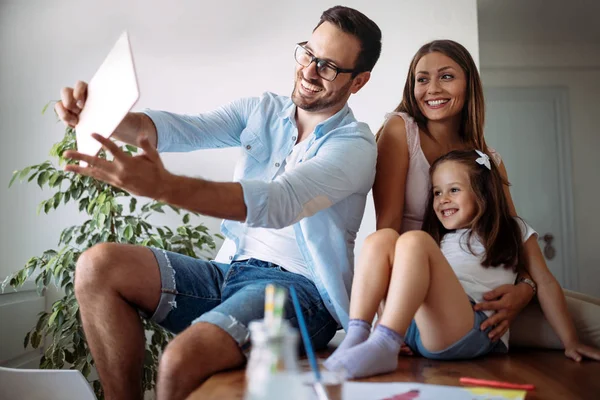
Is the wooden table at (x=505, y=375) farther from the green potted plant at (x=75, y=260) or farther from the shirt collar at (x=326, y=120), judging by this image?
the green potted plant at (x=75, y=260)

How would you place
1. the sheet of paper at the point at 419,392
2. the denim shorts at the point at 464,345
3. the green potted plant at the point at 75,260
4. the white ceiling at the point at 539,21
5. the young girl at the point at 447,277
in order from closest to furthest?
1. the sheet of paper at the point at 419,392
2. the young girl at the point at 447,277
3. the denim shorts at the point at 464,345
4. the green potted plant at the point at 75,260
5. the white ceiling at the point at 539,21

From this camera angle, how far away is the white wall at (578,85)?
3990mm

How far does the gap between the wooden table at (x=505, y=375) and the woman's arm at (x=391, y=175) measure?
1.49ft

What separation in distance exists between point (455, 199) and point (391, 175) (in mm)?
202

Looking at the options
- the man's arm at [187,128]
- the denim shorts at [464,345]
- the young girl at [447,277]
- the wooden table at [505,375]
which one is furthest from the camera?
the man's arm at [187,128]

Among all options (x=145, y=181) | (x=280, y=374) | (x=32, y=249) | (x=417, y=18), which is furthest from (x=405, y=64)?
(x=280, y=374)

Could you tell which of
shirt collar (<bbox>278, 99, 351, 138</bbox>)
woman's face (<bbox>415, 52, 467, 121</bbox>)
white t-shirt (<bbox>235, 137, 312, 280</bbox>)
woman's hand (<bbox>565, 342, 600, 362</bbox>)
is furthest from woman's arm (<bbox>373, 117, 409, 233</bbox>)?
woman's hand (<bbox>565, 342, 600, 362</bbox>)

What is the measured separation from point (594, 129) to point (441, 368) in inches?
129

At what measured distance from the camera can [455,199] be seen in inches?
69.8

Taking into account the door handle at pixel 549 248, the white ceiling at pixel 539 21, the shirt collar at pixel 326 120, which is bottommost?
the door handle at pixel 549 248

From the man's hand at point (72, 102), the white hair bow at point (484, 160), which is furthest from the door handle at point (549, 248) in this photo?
the man's hand at point (72, 102)

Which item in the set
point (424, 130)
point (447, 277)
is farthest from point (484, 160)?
→ point (447, 277)

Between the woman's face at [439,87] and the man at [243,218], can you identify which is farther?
the woman's face at [439,87]

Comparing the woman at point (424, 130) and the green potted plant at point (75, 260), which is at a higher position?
the woman at point (424, 130)
